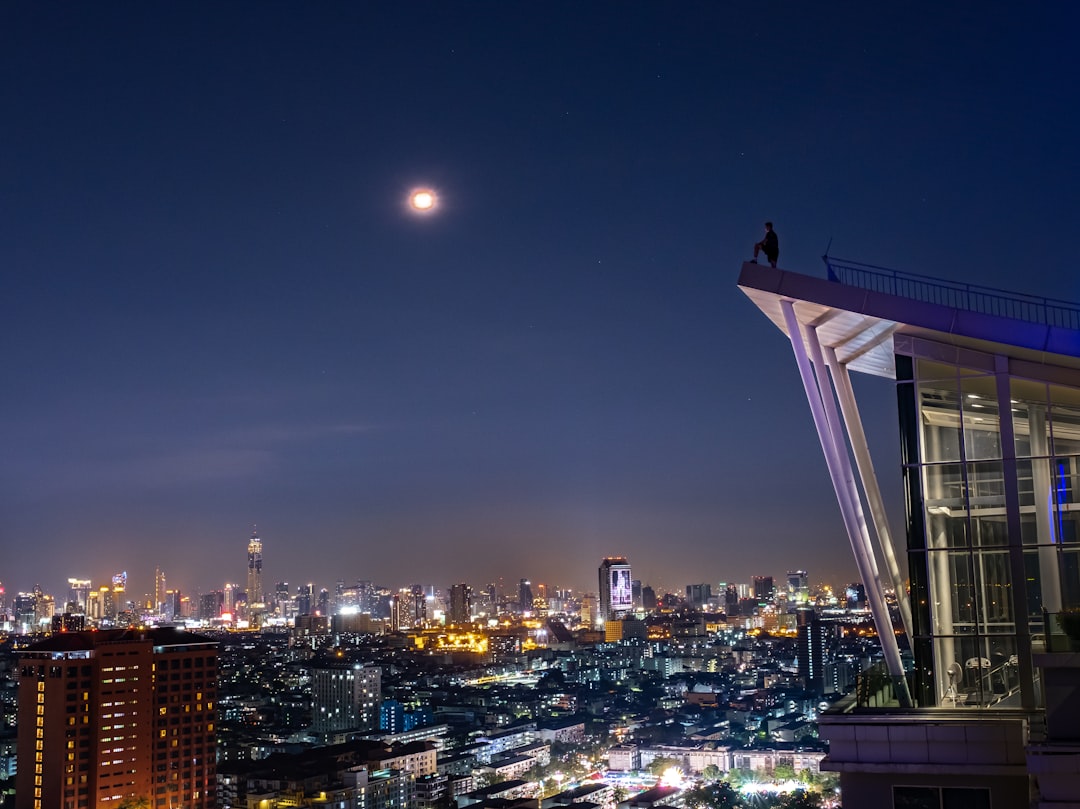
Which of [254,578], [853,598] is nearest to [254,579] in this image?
[254,578]

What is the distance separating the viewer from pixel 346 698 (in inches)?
2126

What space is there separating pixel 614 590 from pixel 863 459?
329ft

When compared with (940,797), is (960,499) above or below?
above

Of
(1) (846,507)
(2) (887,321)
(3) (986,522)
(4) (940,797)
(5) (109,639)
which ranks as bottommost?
(5) (109,639)

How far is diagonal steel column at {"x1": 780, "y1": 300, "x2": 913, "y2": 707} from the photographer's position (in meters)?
6.61

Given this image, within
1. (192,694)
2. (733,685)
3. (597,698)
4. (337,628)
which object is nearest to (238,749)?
(192,694)

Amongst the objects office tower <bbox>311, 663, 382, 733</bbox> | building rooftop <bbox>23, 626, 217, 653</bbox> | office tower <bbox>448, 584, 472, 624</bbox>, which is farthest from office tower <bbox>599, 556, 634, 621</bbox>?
building rooftop <bbox>23, 626, 217, 653</bbox>

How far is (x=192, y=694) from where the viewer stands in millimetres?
30125

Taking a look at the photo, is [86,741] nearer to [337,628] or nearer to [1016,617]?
[1016,617]

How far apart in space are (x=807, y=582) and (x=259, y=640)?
207ft

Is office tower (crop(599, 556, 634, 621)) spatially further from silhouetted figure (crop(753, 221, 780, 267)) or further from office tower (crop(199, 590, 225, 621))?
silhouetted figure (crop(753, 221, 780, 267))

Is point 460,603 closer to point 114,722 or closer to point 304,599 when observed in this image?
point 304,599

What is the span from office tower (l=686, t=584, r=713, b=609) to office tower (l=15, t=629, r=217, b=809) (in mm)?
99225

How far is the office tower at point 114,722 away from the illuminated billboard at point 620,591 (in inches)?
3045
